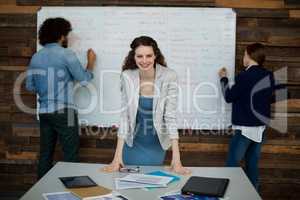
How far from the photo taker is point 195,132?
3.60m

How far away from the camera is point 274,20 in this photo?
11.5ft

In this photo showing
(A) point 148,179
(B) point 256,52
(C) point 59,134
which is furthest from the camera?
(C) point 59,134

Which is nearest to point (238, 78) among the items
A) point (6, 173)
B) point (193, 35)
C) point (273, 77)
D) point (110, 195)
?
point (273, 77)

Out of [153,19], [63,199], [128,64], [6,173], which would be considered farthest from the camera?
[6,173]

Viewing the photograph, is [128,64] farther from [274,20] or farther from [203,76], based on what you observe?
[274,20]

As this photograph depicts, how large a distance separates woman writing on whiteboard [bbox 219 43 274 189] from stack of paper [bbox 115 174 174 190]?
1349mm

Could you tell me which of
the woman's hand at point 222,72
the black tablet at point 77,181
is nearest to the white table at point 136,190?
the black tablet at point 77,181

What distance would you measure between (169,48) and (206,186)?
186cm

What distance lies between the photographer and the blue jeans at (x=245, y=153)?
321 cm

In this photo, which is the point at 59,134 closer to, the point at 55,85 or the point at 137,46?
the point at 55,85

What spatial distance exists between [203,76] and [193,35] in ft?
1.21

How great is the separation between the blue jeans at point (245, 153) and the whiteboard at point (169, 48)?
13.8 inches

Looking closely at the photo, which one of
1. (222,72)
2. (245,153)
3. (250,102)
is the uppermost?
(222,72)

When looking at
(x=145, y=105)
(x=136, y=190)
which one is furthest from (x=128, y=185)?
(x=145, y=105)
